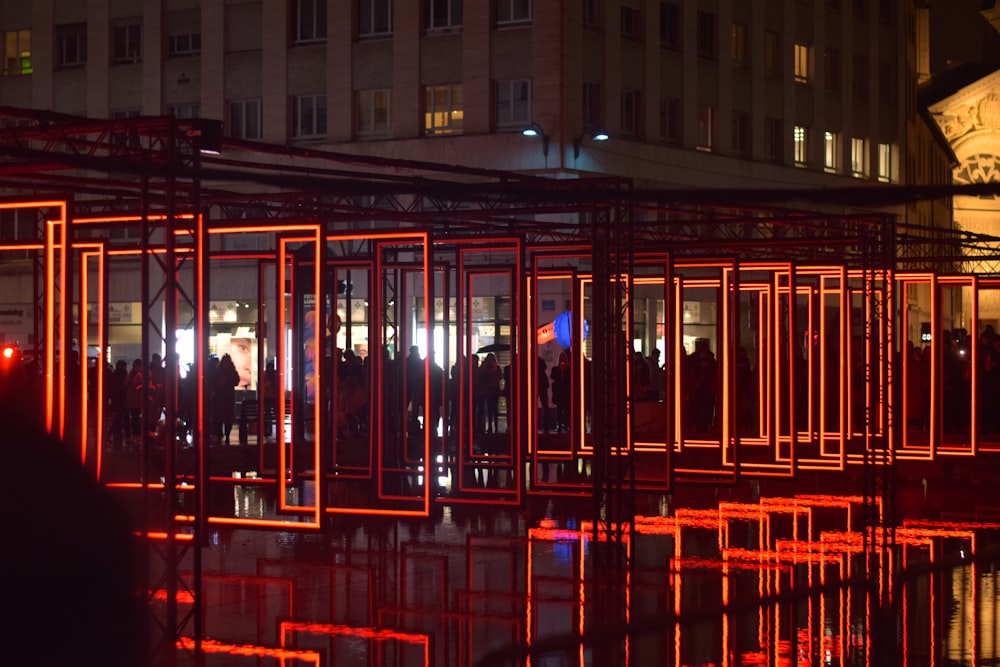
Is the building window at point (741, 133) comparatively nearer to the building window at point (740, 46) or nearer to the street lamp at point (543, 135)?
the building window at point (740, 46)

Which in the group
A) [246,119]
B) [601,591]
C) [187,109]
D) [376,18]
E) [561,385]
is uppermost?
[376,18]

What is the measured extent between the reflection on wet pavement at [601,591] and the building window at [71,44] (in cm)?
3201

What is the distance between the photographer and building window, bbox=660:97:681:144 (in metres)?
45.7

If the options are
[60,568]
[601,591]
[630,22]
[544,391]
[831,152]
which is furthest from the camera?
[831,152]

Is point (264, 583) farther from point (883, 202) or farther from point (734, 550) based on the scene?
point (883, 202)

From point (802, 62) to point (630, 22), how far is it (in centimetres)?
979

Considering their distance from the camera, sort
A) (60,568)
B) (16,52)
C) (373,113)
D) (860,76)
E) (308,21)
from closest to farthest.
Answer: (60,568), (373,113), (308,21), (16,52), (860,76)

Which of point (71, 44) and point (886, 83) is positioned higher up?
point (886, 83)

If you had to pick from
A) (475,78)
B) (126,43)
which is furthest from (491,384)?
(126,43)

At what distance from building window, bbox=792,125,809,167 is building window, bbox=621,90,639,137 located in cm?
864

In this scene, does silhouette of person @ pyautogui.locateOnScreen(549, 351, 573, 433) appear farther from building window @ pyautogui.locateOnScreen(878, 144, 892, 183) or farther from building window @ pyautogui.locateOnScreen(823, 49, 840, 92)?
building window @ pyautogui.locateOnScreen(878, 144, 892, 183)

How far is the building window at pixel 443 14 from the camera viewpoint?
43312 mm

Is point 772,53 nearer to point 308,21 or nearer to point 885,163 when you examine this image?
point 885,163

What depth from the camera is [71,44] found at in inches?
1912
